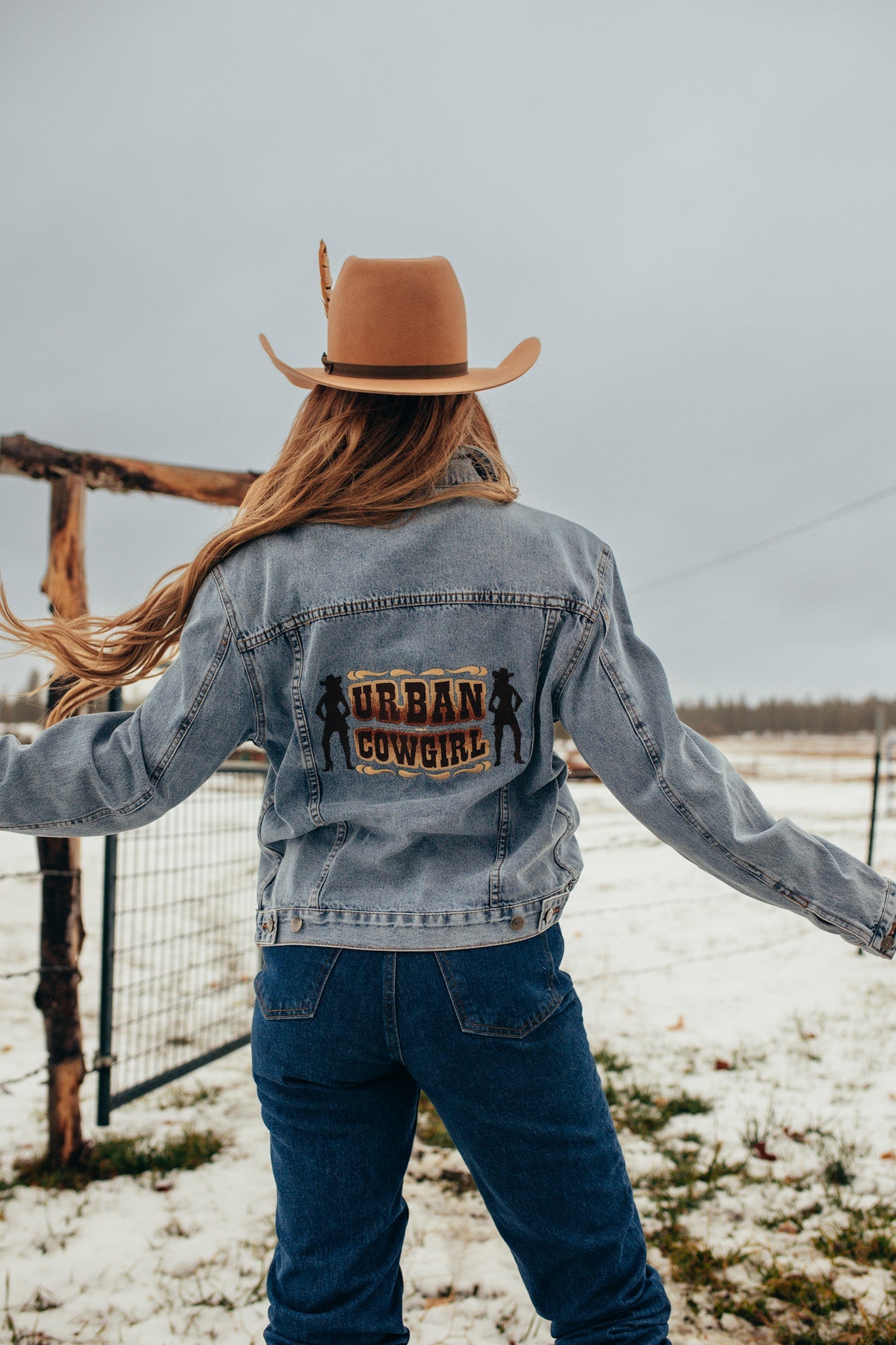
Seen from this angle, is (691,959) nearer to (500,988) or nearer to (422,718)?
A: (500,988)

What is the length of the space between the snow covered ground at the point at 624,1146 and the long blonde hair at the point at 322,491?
5.64 ft

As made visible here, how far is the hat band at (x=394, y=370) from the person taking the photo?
1374 mm

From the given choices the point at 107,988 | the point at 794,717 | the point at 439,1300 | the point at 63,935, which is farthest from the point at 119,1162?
the point at 794,717

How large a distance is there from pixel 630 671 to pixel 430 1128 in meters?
2.49

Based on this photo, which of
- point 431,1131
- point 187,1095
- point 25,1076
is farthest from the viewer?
point 187,1095

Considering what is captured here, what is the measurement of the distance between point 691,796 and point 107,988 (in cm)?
254

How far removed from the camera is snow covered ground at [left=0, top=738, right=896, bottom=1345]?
2248mm

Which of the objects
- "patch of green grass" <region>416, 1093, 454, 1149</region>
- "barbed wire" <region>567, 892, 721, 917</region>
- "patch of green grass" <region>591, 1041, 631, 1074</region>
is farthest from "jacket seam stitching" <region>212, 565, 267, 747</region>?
"barbed wire" <region>567, 892, 721, 917</region>

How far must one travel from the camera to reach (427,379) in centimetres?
138

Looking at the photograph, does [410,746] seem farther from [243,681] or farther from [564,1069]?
[564,1069]

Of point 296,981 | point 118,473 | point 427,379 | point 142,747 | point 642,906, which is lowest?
point 642,906

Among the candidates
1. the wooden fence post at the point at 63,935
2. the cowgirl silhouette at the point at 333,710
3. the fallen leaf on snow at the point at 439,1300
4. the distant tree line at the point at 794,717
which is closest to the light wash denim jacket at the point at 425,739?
the cowgirl silhouette at the point at 333,710

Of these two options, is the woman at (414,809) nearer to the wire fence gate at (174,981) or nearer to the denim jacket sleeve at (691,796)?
the denim jacket sleeve at (691,796)

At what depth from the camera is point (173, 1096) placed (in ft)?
11.4
